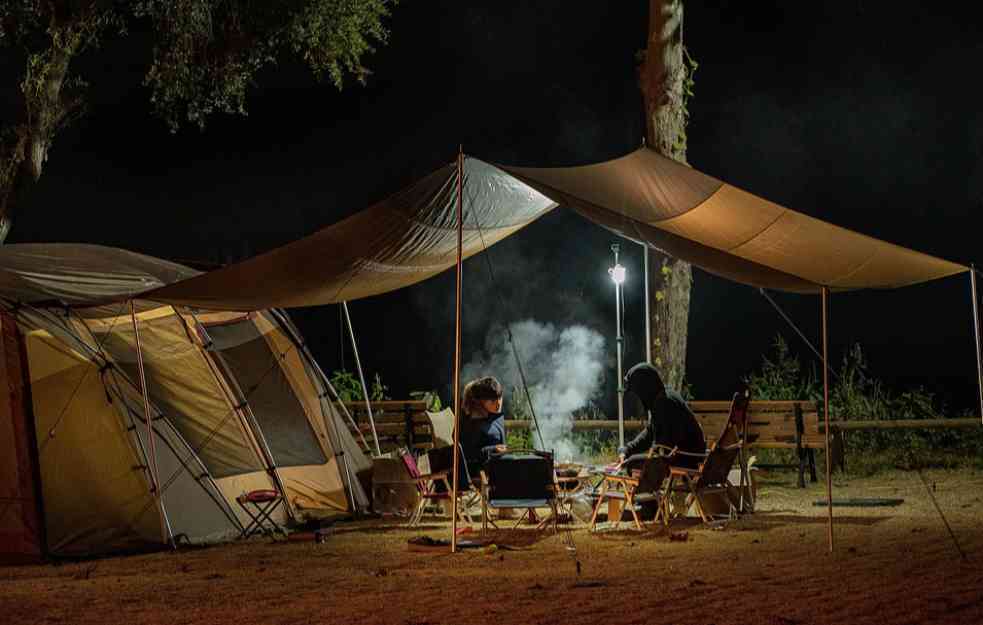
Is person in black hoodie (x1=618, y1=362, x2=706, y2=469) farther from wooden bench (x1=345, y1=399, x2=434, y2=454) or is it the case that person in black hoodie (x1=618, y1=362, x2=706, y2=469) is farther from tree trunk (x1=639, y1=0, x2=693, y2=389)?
wooden bench (x1=345, y1=399, x2=434, y2=454)

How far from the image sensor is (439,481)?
923 centimetres

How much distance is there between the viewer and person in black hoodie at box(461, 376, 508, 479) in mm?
8781

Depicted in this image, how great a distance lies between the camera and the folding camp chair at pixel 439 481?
8.57 metres

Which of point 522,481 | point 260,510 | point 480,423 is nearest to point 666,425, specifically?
point 522,481

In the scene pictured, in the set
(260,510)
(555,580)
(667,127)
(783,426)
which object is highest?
(667,127)

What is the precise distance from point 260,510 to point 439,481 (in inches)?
61.0

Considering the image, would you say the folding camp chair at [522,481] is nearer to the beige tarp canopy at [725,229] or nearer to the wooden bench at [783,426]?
the beige tarp canopy at [725,229]

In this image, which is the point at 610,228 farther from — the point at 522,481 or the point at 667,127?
the point at 667,127

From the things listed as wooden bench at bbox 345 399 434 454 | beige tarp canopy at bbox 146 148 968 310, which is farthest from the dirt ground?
wooden bench at bbox 345 399 434 454

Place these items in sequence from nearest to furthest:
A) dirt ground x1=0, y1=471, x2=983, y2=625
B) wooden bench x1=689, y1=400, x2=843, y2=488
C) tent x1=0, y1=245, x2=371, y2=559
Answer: dirt ground x1=0, y1=471, x2=983, y2=625 < tent x1=0, y1=245, x2=371, y2=559 < wooden bench x1=689, y1=400, x2=843, y2=488

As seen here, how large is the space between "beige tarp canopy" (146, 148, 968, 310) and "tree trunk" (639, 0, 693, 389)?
147 inches

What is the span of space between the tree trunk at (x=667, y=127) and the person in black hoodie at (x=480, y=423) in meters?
3.59

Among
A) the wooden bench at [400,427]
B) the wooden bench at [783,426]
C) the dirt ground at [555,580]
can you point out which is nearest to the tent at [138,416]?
the dirt ground at [555,580]

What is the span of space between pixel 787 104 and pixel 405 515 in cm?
1874
